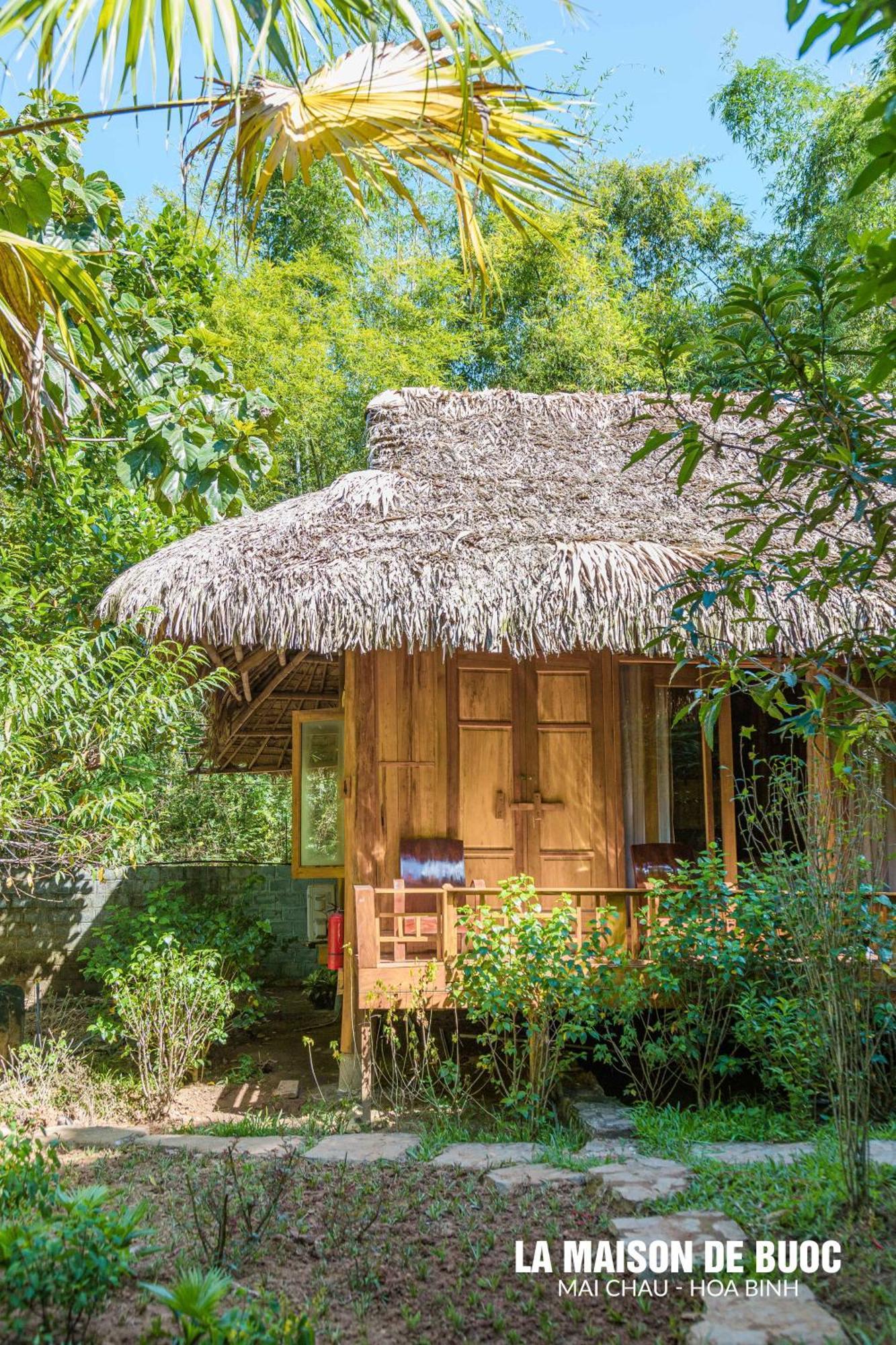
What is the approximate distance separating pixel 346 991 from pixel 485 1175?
2257 mm

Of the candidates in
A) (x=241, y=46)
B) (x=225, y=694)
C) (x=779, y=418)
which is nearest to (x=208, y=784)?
(x=225, y=694)

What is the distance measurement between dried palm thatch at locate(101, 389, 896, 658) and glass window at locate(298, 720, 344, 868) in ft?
3.87

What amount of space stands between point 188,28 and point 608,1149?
420 cm

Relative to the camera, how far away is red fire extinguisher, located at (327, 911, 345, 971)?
6.56 meters

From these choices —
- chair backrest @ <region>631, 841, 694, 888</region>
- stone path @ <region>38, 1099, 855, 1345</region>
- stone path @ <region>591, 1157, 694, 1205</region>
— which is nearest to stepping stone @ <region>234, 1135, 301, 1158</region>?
stone path @ <region>38, 1099, 855, 1345</region>

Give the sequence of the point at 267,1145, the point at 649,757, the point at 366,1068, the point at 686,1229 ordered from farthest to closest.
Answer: the point at 649,757 < the point at 366,1068 < the point at 267,1145 < the point at 686,1229

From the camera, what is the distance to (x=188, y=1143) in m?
4.93

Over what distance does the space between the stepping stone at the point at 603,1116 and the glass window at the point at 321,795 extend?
2234mm

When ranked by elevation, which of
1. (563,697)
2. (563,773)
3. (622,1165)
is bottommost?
(622,1165)

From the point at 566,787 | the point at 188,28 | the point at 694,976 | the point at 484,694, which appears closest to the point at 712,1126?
the point at 694,976

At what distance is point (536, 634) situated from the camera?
19.0 feet

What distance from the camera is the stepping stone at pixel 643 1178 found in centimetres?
376

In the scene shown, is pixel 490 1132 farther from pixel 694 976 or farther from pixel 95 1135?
pixel 95 1135

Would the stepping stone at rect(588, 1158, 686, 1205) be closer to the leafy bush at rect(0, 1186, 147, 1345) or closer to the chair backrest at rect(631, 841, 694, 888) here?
the leafy bush at rect(0, 1186, 147, 1345)
